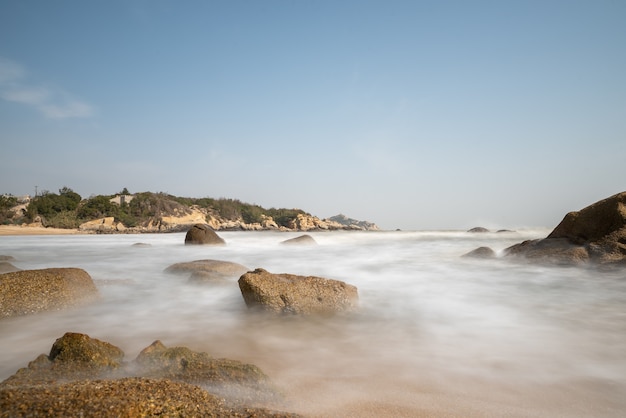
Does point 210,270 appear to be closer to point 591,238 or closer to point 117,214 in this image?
point 591,238

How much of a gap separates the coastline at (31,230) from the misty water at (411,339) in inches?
1174

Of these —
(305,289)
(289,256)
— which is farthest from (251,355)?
(289,256)

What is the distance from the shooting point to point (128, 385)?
82.3 inches

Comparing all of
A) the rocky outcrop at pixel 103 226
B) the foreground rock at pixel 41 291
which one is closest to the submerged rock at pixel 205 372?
the foreground rock at pixel 41 291

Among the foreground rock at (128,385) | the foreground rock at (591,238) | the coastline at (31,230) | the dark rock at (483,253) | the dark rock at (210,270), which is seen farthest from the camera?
the coastline at (31,230)

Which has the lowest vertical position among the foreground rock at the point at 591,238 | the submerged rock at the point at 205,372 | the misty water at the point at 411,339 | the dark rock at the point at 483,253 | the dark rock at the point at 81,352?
the misty water at the point at 411,339

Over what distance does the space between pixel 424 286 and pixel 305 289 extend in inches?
134

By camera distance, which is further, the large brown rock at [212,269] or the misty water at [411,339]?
the large brown rock at [212,269]

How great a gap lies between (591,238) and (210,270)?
9.03 m

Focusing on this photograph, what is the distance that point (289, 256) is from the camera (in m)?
13.9

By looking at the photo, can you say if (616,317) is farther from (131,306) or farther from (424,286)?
(131,306)

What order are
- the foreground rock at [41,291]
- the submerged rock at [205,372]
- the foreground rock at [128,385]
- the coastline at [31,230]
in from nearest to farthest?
the foreground rock at [128,385] < the submerged rock at [205,372] < the foreground rock at [41,291] < the coastline at [31,230]

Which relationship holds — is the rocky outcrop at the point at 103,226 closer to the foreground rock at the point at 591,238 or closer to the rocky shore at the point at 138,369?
the rocky shore at the point at 138,369

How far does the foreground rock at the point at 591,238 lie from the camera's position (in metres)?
8.48
